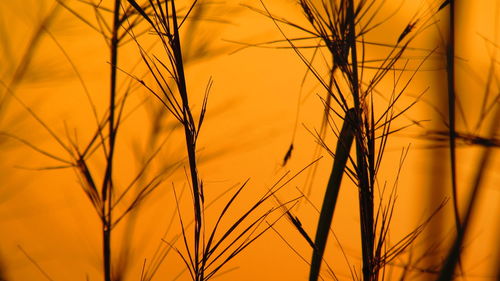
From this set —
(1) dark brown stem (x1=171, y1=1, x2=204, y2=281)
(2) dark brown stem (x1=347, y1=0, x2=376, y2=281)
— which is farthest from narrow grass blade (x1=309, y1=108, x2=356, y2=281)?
(1) dark brown stem (x1=171, y1=1, x2=204, y2=281)

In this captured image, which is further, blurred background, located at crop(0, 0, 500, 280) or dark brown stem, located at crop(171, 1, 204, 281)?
blurred background, located at crop(0, 0, 500, 280)

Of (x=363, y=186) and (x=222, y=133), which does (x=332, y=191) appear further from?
(x=222, y=133)

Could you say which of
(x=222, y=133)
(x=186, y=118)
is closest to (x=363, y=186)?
(x=186, y=118)

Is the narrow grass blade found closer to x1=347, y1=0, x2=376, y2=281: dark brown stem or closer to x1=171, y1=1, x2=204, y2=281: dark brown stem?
x1=347, y1=0, x2=376, y2=281: dark brown stem

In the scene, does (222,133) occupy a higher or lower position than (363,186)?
higher

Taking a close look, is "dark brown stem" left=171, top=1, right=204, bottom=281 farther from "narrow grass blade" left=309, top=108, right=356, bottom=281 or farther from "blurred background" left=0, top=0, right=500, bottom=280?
"blurred background" left=0, top=0, right=500, bottom=280

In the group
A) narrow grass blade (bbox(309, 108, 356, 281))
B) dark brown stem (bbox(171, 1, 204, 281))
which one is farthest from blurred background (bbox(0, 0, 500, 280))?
dark brown stem (bbox(171, 1, 204, 281))

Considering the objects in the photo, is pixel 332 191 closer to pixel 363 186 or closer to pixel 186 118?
pixel 363 186

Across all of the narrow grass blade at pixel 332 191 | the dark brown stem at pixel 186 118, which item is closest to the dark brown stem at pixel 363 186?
the narrow grass blade at pixel 332 191


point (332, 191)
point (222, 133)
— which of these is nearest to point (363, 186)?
point (332, 191)

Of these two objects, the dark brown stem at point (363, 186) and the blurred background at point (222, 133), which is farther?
the blurred background at point (222, 133)

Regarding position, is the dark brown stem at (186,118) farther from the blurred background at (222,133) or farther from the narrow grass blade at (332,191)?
the blurred background at (222,133)

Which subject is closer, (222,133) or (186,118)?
(186,118)

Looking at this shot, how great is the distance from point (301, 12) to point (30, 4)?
1.38ft
